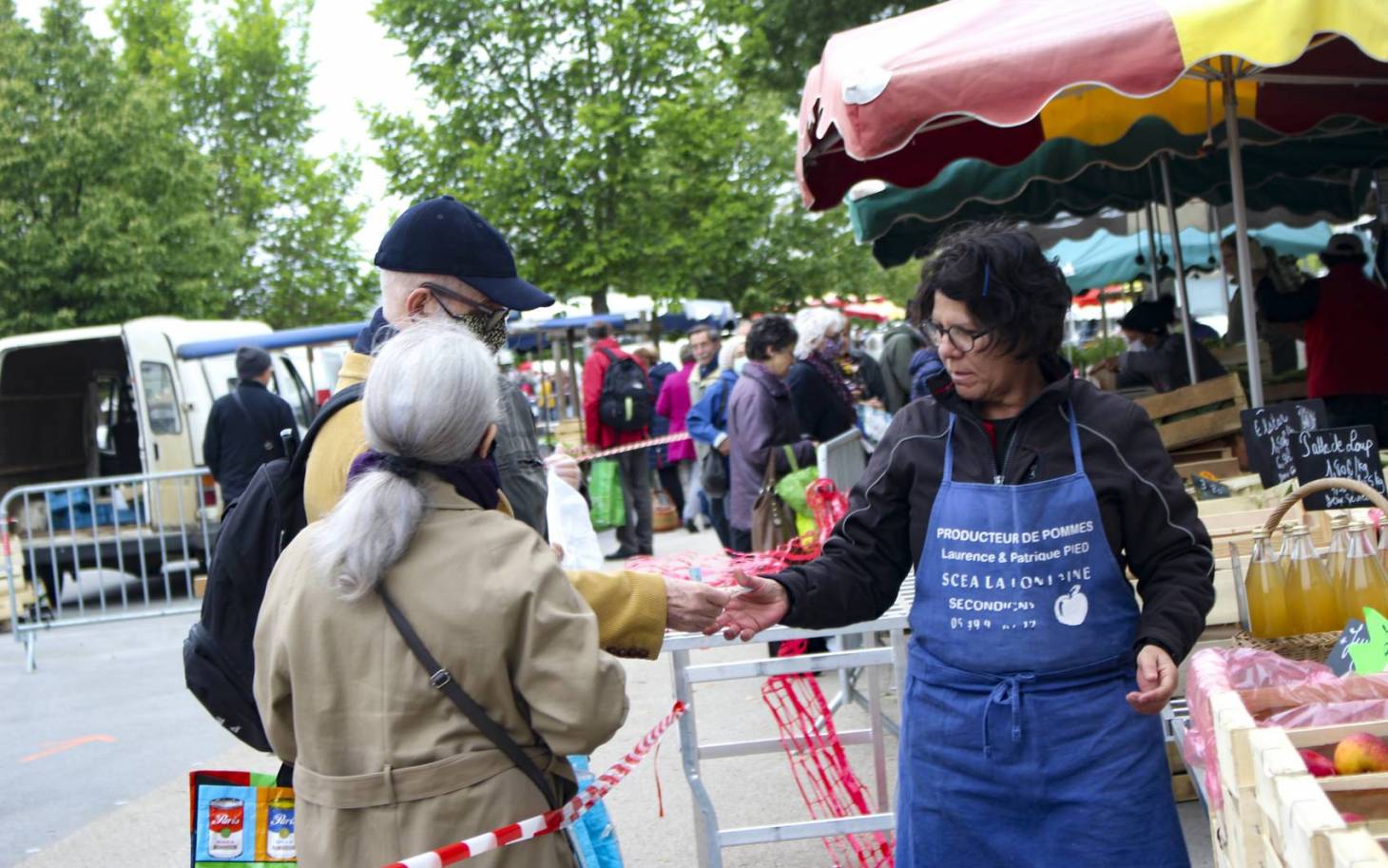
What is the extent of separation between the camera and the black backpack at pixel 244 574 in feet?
9.18

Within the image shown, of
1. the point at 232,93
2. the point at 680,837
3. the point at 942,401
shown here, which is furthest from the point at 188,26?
the point at 942,401

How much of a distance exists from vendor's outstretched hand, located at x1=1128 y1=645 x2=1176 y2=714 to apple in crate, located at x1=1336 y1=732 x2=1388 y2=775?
548 mm

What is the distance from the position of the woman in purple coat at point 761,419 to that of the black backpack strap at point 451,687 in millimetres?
5622

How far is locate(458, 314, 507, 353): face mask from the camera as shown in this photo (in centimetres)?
303

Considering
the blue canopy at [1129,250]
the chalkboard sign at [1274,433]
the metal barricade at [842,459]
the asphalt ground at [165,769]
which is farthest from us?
the blue canopy at [1129,250]

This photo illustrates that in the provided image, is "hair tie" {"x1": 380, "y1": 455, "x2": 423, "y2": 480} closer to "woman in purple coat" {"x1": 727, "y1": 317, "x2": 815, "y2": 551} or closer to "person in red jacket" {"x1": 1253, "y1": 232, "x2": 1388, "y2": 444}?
"woman in purple coat" {"x1": 727, "y1": 317, "x2": 815, "y2": 551}

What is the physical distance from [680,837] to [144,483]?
336 inches

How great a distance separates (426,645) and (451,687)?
0.26 ft

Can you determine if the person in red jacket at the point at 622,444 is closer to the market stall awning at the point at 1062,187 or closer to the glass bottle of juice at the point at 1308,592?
the market stall awning at the point at 1062,187

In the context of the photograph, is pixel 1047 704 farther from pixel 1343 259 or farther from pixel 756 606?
pixel 1343 259

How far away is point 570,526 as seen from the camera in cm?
452

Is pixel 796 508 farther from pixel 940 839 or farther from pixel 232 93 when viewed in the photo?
pixel 232 93

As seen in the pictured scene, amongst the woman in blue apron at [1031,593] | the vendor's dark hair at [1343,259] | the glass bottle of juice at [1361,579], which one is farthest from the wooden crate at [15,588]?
the glass bottle of juice at [1361,579]

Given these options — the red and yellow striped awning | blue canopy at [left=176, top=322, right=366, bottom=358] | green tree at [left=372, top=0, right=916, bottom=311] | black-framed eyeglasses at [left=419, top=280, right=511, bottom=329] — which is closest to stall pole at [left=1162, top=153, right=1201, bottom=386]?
the red and yellow striped awning
